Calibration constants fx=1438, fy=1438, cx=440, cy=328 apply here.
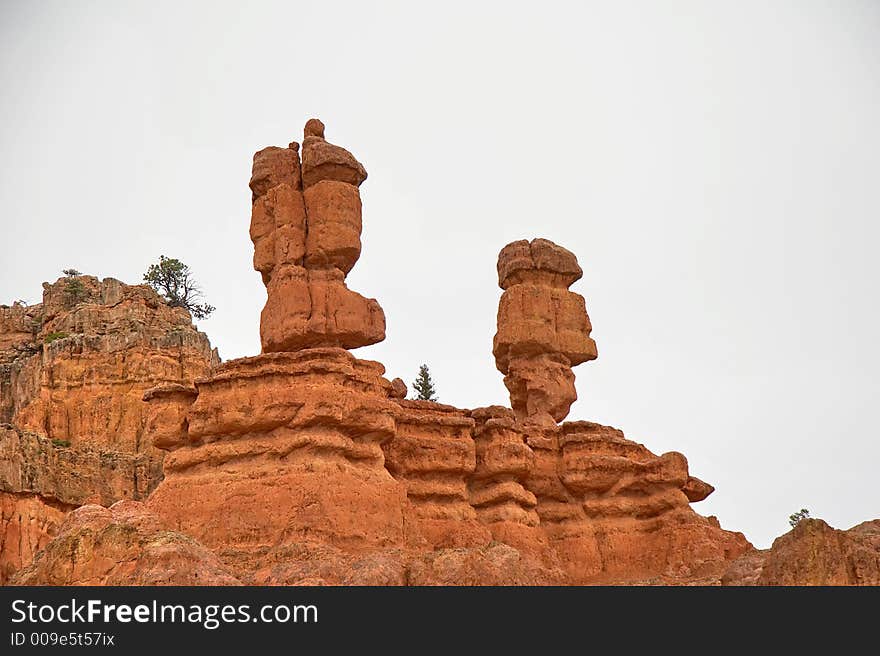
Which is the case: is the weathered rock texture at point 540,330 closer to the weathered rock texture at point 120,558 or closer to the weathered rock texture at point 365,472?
the weathered rock texture at point 365,472

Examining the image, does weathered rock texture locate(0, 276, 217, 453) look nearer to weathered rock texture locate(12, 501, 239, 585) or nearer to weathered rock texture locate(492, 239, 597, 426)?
weathered rock texture locate(492, 239, 597, 426)

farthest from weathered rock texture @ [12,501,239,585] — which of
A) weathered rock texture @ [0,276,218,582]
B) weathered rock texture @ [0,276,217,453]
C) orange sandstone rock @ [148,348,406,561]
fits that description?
weathered rock texture @ [0,276,217,453]

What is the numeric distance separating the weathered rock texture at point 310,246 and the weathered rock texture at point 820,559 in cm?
1373

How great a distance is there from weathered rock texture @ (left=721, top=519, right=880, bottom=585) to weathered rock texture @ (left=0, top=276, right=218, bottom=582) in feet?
94.9

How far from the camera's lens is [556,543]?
37.2 meters

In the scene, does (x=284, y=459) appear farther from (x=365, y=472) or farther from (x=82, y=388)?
(x=82, y=388)

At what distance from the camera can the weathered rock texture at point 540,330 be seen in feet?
138

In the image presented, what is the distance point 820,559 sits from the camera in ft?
83.1

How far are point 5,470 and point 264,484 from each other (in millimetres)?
19878

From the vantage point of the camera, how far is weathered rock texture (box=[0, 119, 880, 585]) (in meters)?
26.6

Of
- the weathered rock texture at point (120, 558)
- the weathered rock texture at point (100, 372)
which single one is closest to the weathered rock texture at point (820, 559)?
the weathered rock texture at point (120, 558)

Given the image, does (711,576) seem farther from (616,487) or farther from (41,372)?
(41,372)
